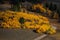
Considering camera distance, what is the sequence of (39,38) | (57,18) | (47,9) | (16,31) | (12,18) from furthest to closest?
(47,9), (57,18), (12,18), (16,31), (39,38)

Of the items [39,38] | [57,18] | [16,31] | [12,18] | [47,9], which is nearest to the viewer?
[39,38]

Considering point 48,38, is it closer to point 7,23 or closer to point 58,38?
point 58,38

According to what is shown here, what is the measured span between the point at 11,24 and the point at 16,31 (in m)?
0.74

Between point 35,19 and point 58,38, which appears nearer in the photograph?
point 58,38

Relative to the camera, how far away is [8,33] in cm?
1236

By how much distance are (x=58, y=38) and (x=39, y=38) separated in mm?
1045

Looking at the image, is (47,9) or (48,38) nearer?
(48,38)

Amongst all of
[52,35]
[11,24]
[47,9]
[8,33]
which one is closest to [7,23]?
[11,24]

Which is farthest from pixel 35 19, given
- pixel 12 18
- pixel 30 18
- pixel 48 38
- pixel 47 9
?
pixel 47 9

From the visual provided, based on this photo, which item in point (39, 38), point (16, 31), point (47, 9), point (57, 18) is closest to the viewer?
point (39, 38)

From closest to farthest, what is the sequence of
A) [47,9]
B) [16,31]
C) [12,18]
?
[16,31] < [12,18] < [47,9]

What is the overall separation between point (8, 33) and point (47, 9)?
770 centimetres

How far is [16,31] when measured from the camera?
12.8 metres

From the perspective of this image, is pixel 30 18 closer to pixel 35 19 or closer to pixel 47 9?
pixel 35 19
